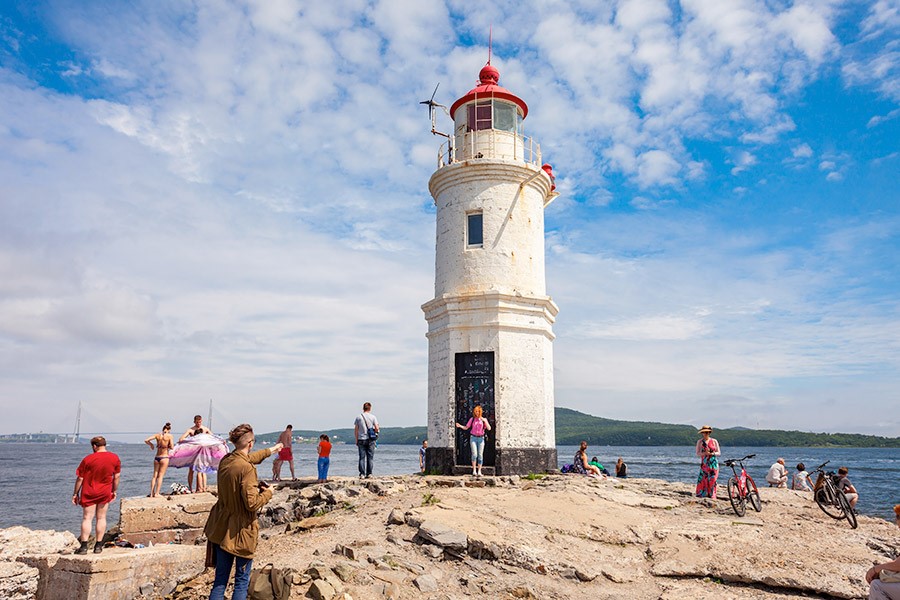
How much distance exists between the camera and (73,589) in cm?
922

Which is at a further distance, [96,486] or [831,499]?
[831,499]

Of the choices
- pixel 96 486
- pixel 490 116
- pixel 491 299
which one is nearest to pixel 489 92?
pixel 490 116

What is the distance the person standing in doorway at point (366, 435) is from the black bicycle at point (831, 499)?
9481 millimetres

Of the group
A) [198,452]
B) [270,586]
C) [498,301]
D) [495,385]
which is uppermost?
[498,301]

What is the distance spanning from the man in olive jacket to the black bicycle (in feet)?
37.8

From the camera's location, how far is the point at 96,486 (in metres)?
9.69

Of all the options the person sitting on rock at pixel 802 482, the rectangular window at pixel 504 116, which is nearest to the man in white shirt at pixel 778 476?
the person sitting on rock at pixel 802 482

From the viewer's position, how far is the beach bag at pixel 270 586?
273 inches

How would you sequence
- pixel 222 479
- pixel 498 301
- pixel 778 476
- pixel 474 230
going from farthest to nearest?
1. pixel 778 476
2. pixel 474 230
3. pixel 498 301
4. pixel 222 479

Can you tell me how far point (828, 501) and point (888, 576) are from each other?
7.73 meters

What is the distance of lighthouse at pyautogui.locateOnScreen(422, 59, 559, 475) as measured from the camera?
15.0 m

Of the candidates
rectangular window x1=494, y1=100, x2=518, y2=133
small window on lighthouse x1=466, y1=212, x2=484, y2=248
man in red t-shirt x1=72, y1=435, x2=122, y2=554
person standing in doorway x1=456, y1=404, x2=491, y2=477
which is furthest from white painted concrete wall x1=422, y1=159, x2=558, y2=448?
man in red t-shirt x1=72, y1=435, x2=122, y2=554

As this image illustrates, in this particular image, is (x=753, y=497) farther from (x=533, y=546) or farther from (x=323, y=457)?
(x=323, y=457)

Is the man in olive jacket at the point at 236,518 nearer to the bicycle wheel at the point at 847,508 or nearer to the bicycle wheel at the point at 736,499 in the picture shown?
the bicycle wheel at the point at 736,499
